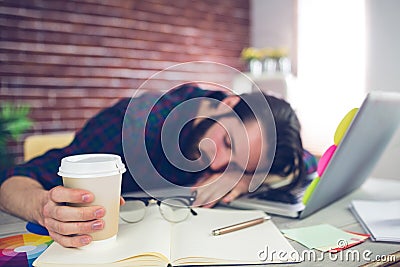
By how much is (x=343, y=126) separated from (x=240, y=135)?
335mm

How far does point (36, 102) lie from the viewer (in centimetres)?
285

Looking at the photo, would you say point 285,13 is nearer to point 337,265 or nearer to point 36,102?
point 36,102

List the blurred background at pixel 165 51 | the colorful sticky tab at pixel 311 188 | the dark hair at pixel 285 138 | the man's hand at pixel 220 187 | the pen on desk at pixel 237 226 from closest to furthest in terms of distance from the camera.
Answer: the pen on desk at pixel 237 226 → the colorful sticky tab at pixel 311 188 → the man's hand at pixel 220 187 → the dark hair at pixel 285 138 → the blurred background at pixel 165 51

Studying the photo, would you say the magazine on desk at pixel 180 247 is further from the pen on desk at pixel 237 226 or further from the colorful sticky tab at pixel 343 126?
the colorful sticky tab at pixel 343 126

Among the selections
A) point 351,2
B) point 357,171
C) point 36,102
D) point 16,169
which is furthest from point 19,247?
point 351,2

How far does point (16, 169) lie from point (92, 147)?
196 millimetres

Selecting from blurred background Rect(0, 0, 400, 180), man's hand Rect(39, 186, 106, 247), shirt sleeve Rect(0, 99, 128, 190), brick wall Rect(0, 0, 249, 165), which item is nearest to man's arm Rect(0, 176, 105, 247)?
man's hand Rect(39, 186, 106, 247)

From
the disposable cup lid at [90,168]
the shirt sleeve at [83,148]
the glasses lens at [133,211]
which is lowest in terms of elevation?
the glasses lens at [133,211]

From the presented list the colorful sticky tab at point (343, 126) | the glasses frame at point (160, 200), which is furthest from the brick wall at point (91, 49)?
the colorful sticky tab at point (343, 126)

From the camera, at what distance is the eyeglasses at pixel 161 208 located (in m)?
0.90

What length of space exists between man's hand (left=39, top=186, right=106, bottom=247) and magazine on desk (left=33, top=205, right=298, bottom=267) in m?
0.02

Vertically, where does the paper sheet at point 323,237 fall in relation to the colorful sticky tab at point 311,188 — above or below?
below

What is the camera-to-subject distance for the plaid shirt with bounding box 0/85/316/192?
3.63ft

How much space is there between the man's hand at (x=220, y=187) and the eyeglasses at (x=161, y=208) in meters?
0.08
